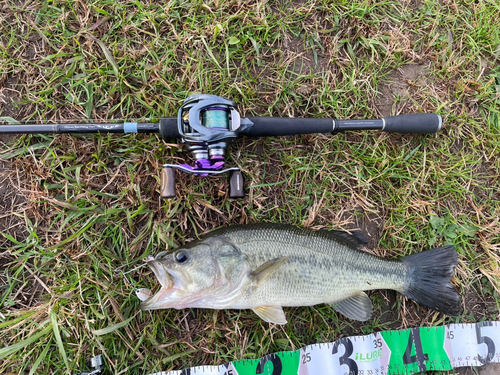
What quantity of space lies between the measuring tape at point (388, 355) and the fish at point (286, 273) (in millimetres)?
319

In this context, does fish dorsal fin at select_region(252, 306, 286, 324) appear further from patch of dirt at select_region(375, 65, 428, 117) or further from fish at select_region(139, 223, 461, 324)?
patch of dirt at select_region(375, 65, 428, 117)

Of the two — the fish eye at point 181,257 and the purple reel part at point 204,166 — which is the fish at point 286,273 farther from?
the purple reel part at point 204,166

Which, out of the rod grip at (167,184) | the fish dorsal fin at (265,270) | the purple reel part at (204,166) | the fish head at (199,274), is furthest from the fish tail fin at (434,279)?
the rod grip at (167,184)

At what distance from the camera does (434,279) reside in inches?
117

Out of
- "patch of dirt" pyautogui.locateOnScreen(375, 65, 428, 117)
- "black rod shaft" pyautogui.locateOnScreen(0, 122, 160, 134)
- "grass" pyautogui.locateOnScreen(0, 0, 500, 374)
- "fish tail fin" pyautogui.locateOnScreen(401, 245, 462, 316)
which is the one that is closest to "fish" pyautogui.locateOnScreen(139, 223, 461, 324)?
"fish tail fin" pyautogui.locateOnScreen(401, 245, 462, 316)

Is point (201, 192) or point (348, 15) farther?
point (348, 15)

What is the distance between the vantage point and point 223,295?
254 centimetres

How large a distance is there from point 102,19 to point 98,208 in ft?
6.03

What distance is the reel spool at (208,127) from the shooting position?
8.18ft

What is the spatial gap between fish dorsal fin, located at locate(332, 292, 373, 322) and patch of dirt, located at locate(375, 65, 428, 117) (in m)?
1.87

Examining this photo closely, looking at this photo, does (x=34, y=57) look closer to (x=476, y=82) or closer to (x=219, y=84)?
(x=219, y=84)

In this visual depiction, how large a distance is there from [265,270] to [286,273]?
0.74 feet

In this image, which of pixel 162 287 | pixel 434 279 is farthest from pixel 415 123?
pixel 162 287

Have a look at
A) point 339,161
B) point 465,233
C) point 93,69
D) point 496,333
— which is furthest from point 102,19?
point 496,333
